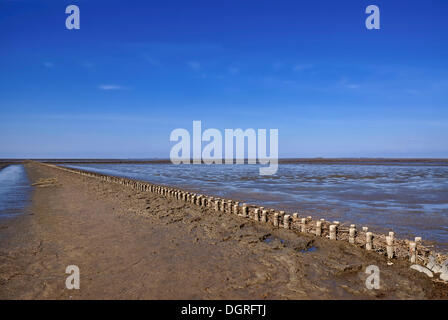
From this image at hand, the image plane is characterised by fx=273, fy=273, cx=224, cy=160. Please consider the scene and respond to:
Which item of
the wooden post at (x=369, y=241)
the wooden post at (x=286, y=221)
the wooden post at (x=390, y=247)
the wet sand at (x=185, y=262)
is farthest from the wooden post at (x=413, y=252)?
the wooden post at (x=286, y=221)

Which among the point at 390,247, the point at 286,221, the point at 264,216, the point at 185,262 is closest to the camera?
the point at 185,262

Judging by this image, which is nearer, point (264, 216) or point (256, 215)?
point (264, 216)

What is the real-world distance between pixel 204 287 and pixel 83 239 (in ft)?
21.3

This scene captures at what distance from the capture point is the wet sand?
270 inches

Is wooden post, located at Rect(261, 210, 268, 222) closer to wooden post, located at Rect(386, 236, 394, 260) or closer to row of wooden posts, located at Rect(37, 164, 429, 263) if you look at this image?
row of wooden posts, located at Rect(37, 164, 429, 263)

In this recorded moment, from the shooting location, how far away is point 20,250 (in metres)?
9.83

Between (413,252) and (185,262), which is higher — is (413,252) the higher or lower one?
the higher one

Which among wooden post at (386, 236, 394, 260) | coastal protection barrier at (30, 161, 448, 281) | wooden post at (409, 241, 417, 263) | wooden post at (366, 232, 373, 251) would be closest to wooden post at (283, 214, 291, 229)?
coastal protection barrier at (30, 161, 448, 281)

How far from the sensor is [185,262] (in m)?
8.77

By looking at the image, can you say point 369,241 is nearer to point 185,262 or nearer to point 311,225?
point 311,225

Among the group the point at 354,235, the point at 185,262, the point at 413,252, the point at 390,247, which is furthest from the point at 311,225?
the point at 185,262

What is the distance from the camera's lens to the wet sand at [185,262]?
6859mm

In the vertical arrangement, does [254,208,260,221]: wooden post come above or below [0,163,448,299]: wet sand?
above
